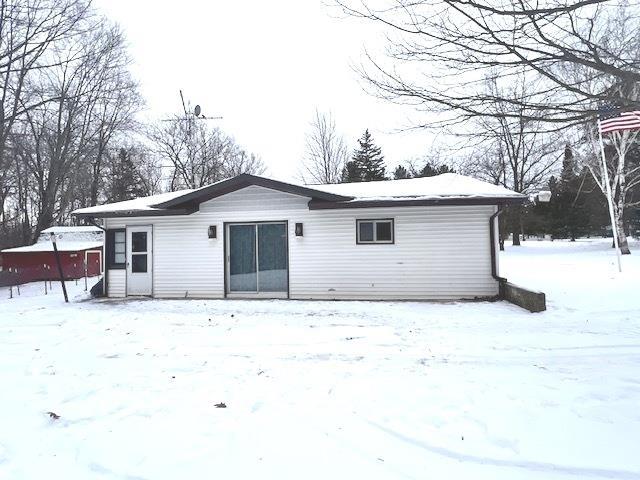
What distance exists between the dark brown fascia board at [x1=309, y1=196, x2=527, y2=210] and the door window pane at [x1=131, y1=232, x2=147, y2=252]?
4883 millimetres

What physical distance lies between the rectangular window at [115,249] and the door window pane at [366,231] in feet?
22.0

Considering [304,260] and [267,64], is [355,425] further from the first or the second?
[267,64]

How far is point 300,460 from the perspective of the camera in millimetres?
2811

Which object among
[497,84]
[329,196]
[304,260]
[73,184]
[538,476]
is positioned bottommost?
[538,476]

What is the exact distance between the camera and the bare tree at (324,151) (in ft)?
111

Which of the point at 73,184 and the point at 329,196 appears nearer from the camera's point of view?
the point at 329,196

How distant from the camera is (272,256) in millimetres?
10734

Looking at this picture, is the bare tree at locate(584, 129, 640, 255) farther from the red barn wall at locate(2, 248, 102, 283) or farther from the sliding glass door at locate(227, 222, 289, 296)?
the red barn wall at locate(2, 248, 102, 283)

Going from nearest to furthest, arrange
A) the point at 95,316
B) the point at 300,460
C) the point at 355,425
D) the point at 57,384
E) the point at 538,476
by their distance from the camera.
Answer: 1. the point at 538,476
2. the point at 300,460
3. the point at 355,425
4. the point at 57,384
5. the point at 95,316

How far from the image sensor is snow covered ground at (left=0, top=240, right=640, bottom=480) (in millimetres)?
2779

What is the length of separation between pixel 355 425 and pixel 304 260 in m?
7.29

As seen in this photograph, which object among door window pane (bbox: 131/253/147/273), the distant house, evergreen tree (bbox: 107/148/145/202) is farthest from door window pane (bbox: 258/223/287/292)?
evergreen tree (bbox: 107/148/145/202)

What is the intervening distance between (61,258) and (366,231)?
14.3 meters

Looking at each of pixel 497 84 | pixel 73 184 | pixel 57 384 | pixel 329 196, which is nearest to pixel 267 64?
pixel 329 196
